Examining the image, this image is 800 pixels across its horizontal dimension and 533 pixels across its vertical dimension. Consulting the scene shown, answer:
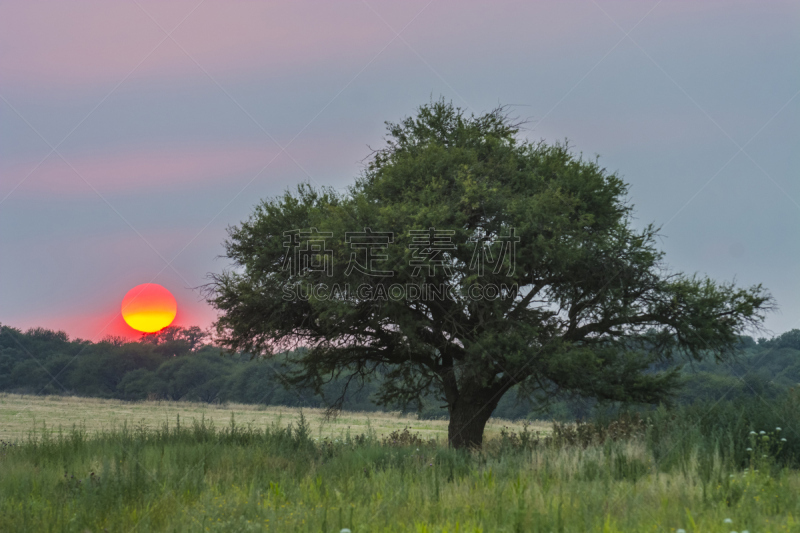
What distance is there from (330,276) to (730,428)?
1073 centimetres

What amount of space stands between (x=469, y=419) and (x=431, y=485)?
10.3 m

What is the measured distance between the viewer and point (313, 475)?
1007cm

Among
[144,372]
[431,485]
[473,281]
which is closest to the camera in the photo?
[431,485]

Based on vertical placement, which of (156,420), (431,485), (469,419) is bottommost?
(156,420)

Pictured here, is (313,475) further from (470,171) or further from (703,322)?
(703,322)

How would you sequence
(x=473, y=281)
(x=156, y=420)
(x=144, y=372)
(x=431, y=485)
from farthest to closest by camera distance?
1. (x=144, y=372)
2. (x=156, y=420)
3. (x=473, y=281)
4. (x=431, y=485)

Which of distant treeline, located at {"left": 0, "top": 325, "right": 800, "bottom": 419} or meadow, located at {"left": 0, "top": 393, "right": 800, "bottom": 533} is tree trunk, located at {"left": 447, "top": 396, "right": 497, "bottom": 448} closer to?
meadow, located at {"left": 0, "top": 393, "right": 800, "bottom": 533}

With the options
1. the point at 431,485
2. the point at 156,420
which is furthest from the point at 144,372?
the point at 431,485

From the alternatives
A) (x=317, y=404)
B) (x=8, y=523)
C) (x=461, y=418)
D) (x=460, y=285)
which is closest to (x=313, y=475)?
(x=8, y=523)

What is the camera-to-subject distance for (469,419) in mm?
18906

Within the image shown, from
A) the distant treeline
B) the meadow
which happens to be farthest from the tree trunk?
the distant treeline

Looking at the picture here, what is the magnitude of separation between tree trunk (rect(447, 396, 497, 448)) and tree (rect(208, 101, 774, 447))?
0.15 ft

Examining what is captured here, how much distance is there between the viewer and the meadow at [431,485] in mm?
6617

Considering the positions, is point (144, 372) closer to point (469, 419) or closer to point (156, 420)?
point (156, 420)
